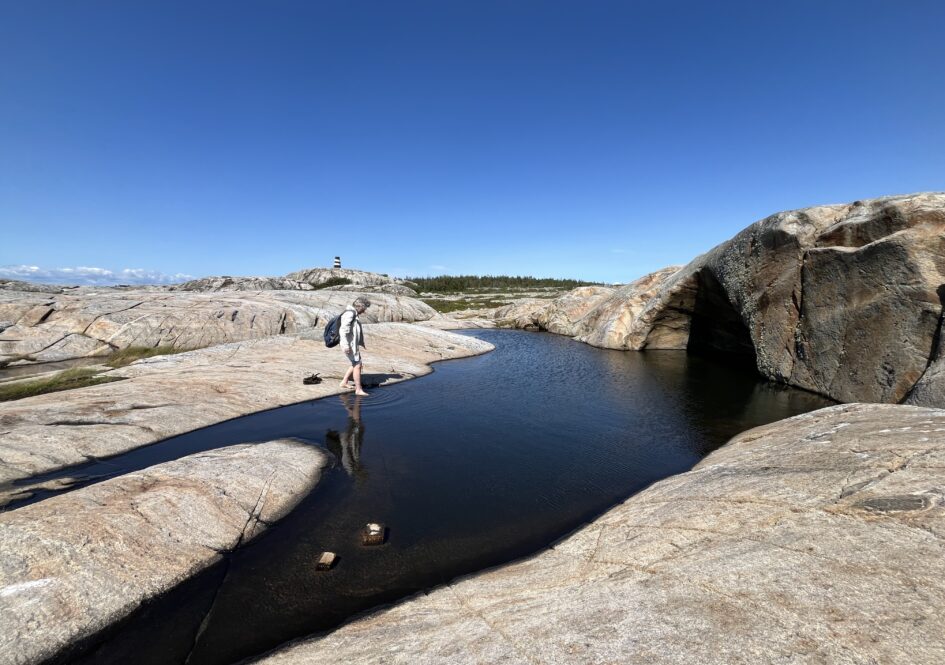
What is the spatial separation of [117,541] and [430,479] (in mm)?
5093

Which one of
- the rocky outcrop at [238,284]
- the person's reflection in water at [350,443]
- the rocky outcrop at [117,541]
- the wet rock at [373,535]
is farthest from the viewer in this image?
the rocky outcrop at [238,284]

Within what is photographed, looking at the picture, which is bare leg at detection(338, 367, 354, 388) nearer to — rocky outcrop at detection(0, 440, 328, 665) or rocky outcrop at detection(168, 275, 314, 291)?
rocky outcrop at detection(0, 440, 328, 665)

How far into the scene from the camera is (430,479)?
888cm

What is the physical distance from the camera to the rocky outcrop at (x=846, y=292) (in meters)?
12.6

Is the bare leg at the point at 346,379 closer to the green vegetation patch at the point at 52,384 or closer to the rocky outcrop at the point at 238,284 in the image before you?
the green vegetation patch at the point at 52,384

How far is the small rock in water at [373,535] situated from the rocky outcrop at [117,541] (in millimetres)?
1740

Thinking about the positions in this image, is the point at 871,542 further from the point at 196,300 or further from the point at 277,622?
the point at 196,300

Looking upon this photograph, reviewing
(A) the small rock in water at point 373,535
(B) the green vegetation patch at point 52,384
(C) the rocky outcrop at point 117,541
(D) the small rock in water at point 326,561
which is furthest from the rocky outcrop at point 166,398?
(A) the small rock in water at point 373,535

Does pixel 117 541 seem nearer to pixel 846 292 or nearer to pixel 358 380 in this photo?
pixel 358 380

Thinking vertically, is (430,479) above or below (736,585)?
below

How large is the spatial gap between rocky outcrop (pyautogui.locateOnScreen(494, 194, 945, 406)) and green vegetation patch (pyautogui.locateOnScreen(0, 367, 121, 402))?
23.4 metres

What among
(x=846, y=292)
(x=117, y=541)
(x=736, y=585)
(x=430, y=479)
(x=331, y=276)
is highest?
(x=331, y=276)

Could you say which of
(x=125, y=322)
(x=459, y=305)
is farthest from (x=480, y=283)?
(x=125, y=322)

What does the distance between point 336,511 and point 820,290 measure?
61.0ft
